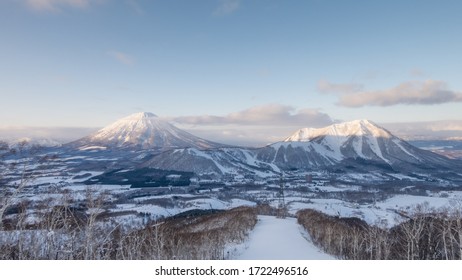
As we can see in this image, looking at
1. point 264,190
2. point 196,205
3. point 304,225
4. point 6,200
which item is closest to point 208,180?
point 264,190

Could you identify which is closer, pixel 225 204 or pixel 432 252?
pixel 432 252

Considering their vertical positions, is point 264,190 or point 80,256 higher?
point 80,256

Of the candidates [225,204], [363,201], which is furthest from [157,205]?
[363,201]

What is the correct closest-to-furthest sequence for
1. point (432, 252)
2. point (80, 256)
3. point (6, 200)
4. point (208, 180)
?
point (6, 200) → point (80, 256) → point (432, 252) → point (208, 180)

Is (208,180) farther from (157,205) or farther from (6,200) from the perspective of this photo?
(6,200)
